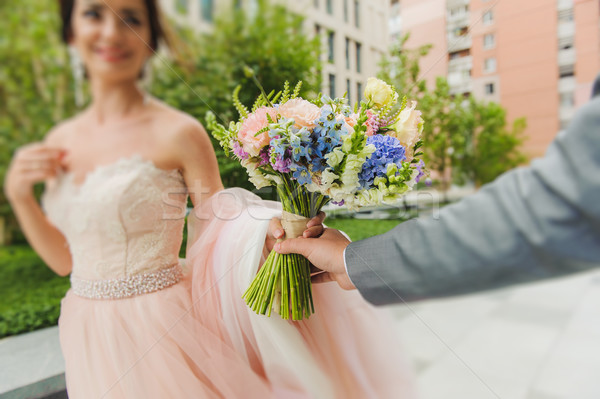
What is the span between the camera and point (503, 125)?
1821 millimetres

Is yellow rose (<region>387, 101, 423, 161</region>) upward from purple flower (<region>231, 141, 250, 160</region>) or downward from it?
upward

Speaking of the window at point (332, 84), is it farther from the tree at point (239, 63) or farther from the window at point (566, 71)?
the window at point (566, 71)

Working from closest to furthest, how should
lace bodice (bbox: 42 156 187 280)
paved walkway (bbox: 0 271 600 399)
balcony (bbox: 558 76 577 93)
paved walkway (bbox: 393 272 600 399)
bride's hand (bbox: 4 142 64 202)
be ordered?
bride's hand (bbox: 4 142 64 202) < lace bodice (bbox: 42 156 187 280) < balcony (bbox: 558 76 577 93) < paved walkway (bbox: 0 271 600 399) < paved walkway (bbox: 393 272 600 399)

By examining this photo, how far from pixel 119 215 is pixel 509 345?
9.39 ft

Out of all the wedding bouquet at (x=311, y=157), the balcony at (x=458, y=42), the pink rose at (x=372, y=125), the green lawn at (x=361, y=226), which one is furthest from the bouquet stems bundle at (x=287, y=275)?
the balcony at (x=458, y=42)

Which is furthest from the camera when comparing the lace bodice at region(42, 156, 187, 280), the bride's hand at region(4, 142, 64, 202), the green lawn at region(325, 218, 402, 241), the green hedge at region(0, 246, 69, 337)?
the green lawn at region(325, 218, 402, 241)

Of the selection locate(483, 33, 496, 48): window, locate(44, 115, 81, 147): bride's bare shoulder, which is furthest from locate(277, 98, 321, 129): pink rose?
locate(483, 33, 496, 48): window

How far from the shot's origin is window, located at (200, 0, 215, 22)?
742mm

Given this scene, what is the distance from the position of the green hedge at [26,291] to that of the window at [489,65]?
5.99ft

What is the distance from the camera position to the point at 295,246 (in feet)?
3.27

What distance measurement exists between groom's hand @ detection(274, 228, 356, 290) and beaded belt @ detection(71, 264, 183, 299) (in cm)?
34

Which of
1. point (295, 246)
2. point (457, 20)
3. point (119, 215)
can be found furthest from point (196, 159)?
point (457, 20)

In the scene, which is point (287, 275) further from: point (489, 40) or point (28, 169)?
point (489, 40)

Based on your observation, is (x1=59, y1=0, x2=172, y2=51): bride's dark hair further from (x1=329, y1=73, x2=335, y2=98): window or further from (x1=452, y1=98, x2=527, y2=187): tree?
(x1=452, y1=98, x2=527, y2=187): tree
